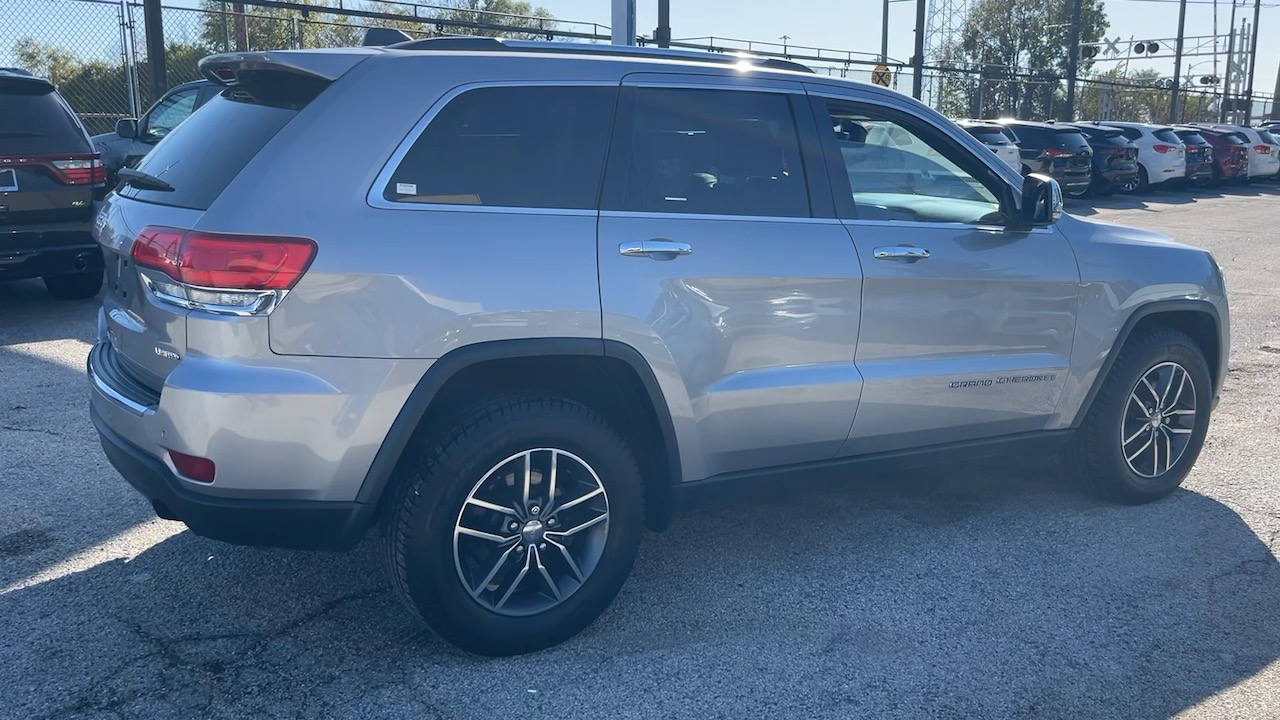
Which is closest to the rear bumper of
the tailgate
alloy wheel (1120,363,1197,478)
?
the tailgate

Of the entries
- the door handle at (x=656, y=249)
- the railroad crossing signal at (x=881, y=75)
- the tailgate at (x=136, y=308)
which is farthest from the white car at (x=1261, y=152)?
the tailgate at (x=136, y=308)

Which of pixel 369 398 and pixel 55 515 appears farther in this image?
pixel 55 515

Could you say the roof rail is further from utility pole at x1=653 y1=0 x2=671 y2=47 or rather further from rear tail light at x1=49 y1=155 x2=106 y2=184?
utility pole at x1=653 y1=0 x2=671 y2=47

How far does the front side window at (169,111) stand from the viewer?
11.4 meters

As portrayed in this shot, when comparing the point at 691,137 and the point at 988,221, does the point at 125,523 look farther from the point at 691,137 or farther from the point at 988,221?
the point at 988,221

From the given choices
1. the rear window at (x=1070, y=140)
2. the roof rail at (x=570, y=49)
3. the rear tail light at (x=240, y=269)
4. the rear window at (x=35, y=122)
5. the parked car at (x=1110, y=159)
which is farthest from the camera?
the parked car at (x=1110, y=159)

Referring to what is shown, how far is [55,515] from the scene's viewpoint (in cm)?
467

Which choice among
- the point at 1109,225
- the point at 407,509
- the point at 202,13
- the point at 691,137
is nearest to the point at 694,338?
the point at 691,137

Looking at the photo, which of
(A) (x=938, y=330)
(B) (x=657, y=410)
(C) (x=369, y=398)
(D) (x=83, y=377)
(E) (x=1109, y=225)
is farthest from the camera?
(D) (x=83, y=377)

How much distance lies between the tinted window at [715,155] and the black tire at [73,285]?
6795 mm

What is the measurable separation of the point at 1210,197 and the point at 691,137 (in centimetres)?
2704

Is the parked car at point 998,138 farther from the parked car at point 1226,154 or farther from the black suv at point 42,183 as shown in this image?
the black suv at point 42,183

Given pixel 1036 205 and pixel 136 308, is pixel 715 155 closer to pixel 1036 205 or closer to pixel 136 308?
pixel 1036 205

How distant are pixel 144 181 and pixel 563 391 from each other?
154 cm
